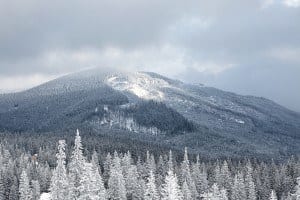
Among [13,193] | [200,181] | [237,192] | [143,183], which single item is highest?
[143,183]

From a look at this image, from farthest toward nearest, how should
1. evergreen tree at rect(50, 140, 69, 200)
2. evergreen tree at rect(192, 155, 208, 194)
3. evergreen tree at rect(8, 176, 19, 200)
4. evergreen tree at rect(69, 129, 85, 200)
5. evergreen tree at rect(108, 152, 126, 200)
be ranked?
1. evergreen tree at rect(8, 176, 19, 200)
2. evergreen tree at rect(192, 155, 208, 194)
3. evergreen tree at rect(108, 152, 126, 200)
4. evergreen tree at rect(50, 140, 69, 200)
5. evergreen tree at rect(69, 129, 85, 200)

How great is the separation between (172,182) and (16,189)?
86442mm

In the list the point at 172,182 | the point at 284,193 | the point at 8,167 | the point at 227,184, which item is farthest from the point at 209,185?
the point at 172,182

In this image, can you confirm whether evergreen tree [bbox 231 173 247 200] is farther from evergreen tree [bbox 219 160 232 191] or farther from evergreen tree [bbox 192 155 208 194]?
evergreen tree [bbox 192 155 208 194]

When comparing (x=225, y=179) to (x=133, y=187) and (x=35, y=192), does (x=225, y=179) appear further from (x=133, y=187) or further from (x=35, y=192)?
(x=35, y=192)

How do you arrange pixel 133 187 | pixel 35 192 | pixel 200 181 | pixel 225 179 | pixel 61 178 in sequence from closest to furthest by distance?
pixel 61 178, pixel 133 187, pixel 35 192, pixel 200 181, pixel 225 179

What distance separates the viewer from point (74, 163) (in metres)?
62.9

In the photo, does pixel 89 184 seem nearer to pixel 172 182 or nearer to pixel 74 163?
pixel 74 163

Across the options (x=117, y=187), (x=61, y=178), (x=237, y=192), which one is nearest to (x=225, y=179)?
(x=237, y=192)

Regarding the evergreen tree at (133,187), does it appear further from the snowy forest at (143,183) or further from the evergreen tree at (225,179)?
the evergreen tree at (225,179)

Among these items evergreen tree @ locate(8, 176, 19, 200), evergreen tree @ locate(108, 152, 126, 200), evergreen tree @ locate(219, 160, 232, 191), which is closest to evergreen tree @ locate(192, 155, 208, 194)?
evergreen tree @ locate(219, 160, 232, 191)

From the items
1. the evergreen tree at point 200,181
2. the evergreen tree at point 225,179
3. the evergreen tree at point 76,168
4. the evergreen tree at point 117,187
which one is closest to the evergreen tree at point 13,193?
the evergreen tree at point 117,187

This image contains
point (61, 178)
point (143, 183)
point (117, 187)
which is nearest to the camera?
point (61, 178)

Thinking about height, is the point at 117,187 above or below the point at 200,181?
above
